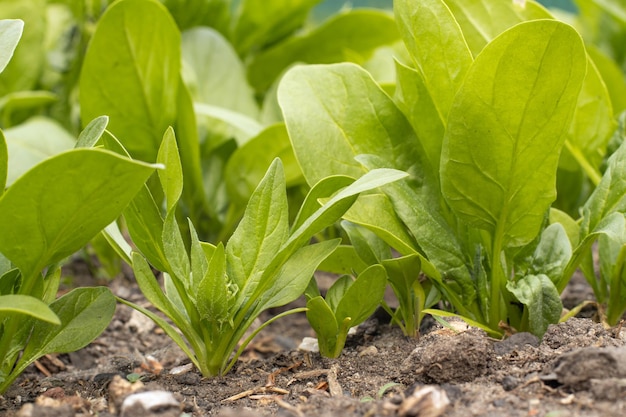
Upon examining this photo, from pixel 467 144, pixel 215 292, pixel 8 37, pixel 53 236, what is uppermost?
pixel 8 37

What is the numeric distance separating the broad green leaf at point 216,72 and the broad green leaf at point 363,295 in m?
1.12

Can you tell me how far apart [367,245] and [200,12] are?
1336mm

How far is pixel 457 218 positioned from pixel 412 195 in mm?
125

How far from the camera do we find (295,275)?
4.01 feet

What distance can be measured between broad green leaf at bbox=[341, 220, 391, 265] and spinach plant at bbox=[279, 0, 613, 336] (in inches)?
2.8

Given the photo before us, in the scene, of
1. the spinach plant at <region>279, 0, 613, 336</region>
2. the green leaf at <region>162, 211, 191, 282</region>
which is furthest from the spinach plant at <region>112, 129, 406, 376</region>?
the spinach plant at <region>279, 0, 613, 336</region>

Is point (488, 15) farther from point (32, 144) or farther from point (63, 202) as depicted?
point (32, 144)

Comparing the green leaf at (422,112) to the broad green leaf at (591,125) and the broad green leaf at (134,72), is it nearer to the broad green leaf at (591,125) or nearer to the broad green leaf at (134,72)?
the broad green leaf at (591,125)

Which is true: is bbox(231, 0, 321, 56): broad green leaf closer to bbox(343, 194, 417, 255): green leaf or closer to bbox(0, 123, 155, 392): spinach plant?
bbox(343, 194, 417, 255): green leaf

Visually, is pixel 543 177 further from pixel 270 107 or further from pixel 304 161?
pixel 270 107

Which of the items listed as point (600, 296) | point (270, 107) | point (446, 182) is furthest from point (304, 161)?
point (270, 107)

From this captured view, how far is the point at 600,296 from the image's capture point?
1.45 metres

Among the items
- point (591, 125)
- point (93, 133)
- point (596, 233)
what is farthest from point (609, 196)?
point (93, 133)

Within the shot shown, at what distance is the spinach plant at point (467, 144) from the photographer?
3.62ft
